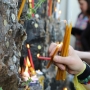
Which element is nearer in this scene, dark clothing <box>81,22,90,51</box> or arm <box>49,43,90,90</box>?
arm <box>49,43,90,90</box>

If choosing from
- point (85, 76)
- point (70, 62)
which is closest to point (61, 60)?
point (70, 62)

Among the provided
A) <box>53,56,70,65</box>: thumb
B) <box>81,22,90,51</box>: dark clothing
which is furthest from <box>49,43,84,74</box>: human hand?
<box>81,22,90,51</box>: dark clothing

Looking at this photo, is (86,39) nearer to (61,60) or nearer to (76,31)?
(76,31)

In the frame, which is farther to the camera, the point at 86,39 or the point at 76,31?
the point at 76,31

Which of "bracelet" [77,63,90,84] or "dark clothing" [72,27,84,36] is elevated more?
"bracelet" [77,63,90,84]

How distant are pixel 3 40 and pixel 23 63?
0.45m

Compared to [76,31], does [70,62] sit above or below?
above

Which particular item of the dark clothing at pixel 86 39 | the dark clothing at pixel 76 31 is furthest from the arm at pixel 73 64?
the dark clothing at pixel 76 31

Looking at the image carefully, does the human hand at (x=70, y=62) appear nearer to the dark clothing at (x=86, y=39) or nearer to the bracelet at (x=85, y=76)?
the bracelet at (x=85, y=76)

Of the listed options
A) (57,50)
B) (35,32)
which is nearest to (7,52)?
(57,50)

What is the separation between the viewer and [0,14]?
82cm

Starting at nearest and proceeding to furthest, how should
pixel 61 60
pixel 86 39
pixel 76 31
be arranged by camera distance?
pixel 61 60
pixel 86 39
pixel 76 31

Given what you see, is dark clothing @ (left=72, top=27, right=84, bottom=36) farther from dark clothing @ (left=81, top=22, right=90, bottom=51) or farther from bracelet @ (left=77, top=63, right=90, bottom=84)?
bracelet @ (left=77, top=63, right=90, bottom=84)

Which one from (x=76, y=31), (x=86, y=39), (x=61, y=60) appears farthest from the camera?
(x=76, y=31)
